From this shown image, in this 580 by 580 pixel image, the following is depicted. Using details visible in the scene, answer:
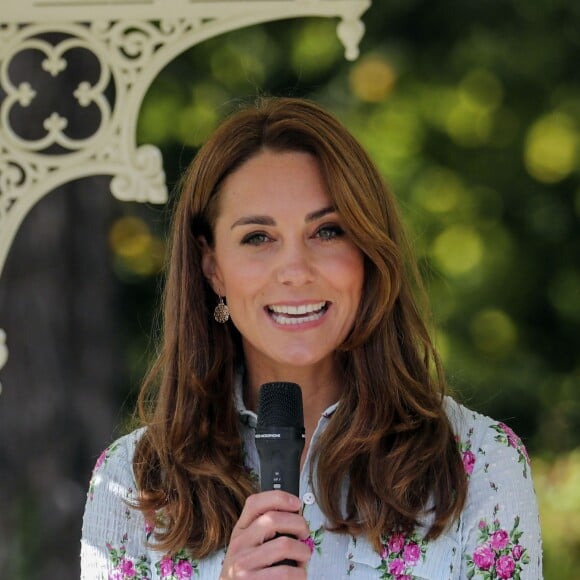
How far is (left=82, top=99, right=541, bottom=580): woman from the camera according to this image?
2793 mm

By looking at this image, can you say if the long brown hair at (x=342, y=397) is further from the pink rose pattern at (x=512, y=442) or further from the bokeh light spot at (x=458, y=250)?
the bokeh light spot at (x=458, y=250)

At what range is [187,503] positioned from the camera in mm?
2902

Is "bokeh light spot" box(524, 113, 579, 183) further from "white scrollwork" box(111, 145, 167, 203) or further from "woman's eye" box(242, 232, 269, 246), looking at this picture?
"woman's eye" box(242, 232, 269, 246)

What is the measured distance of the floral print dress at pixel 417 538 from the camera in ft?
9.07

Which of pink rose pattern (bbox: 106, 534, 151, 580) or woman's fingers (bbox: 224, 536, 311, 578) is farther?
pink rose pattern (bbox: 106, 534, 151, 580)

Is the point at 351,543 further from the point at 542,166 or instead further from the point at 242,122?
the point at 542,166

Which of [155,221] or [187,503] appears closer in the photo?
[187,503]

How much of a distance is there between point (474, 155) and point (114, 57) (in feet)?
5.41

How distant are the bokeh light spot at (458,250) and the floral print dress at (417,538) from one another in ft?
9.26

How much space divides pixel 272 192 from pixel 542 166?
10.0 feet

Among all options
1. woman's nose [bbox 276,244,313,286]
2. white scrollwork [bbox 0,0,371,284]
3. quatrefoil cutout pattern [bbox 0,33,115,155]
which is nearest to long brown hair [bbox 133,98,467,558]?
woman's nose [bbox 276,244,313,286]

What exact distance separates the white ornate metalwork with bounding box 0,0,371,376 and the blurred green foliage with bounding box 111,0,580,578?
0.74 meters

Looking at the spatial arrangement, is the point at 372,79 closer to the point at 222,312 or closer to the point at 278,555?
the point at 222,312

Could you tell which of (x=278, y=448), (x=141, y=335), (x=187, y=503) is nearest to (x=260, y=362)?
(x=187, y=503)
